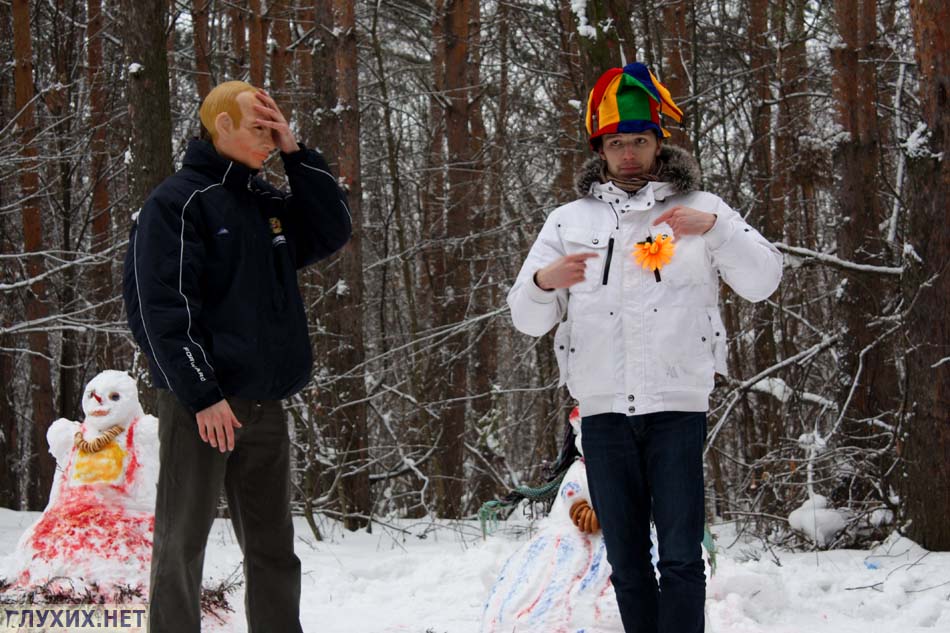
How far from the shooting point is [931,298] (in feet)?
18.4

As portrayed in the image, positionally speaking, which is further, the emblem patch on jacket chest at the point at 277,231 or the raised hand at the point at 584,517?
the raised hand at the point at 584,517

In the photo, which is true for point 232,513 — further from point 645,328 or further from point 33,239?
point 33,239

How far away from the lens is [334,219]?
3.37 m

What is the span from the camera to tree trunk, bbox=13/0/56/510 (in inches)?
405

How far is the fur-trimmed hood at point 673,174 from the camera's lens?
3.08 metres

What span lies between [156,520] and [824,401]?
5.84 meters

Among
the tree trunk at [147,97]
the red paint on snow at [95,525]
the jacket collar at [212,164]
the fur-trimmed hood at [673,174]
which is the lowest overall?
the red paint on snow at [95,525]

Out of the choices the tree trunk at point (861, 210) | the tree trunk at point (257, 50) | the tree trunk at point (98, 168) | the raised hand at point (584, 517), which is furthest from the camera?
the tree trunk at point (257, 50)

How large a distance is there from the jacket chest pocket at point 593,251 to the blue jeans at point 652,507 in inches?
16.0

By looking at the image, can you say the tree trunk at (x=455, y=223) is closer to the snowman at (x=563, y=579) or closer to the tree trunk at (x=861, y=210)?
the tree trunk at (x=861, y=210)

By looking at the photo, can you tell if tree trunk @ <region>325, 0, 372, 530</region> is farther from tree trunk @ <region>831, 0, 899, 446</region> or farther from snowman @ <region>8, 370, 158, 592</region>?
tree trunk @ <region>831, 0, 899, 446</region>

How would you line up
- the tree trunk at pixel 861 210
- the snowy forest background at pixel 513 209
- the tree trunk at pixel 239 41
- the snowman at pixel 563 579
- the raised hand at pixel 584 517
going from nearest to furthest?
the snowman at pixel 563 579, the raised hand at pixel 584 517, the snowy forest background at pixel 513 209, the tree trunk at pixel 861 210, the tree trunk at pixel 239 41

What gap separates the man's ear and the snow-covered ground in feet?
7.47

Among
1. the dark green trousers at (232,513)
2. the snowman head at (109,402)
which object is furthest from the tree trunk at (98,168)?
the dark green trousers at (232,513)
